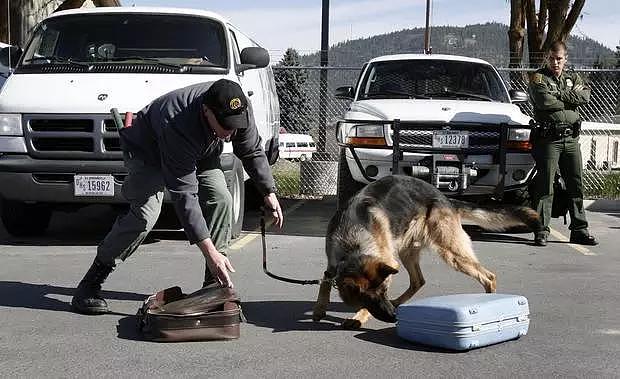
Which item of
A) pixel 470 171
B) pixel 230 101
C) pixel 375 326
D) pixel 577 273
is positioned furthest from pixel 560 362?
pixel 470 171

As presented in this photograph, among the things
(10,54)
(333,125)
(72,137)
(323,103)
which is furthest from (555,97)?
(333,125)

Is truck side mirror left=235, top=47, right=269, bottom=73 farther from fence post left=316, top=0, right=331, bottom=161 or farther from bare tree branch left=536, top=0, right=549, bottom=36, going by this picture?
bare tree branch left=536, top=0, right=549, bottom=36

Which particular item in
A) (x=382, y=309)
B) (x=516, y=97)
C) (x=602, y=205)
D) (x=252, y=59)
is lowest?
(x=602, y=205)

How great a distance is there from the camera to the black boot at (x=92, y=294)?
18.2ft

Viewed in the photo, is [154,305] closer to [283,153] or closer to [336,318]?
[336,318]

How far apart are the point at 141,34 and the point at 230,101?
4468mm

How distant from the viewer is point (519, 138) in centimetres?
885

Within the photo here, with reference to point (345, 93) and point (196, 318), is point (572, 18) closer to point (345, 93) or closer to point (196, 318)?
point (345, 93)

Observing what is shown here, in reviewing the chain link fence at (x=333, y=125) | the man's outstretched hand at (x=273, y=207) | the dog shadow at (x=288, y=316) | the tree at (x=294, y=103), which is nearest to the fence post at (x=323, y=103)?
the chain link fence at (x=333, y=125)

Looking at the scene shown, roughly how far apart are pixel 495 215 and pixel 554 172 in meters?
2.93

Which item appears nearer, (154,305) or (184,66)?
(154,305)

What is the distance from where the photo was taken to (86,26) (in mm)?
8820

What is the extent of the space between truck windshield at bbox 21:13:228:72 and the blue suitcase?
438 cm

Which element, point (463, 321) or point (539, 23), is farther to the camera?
point (539, 23)
